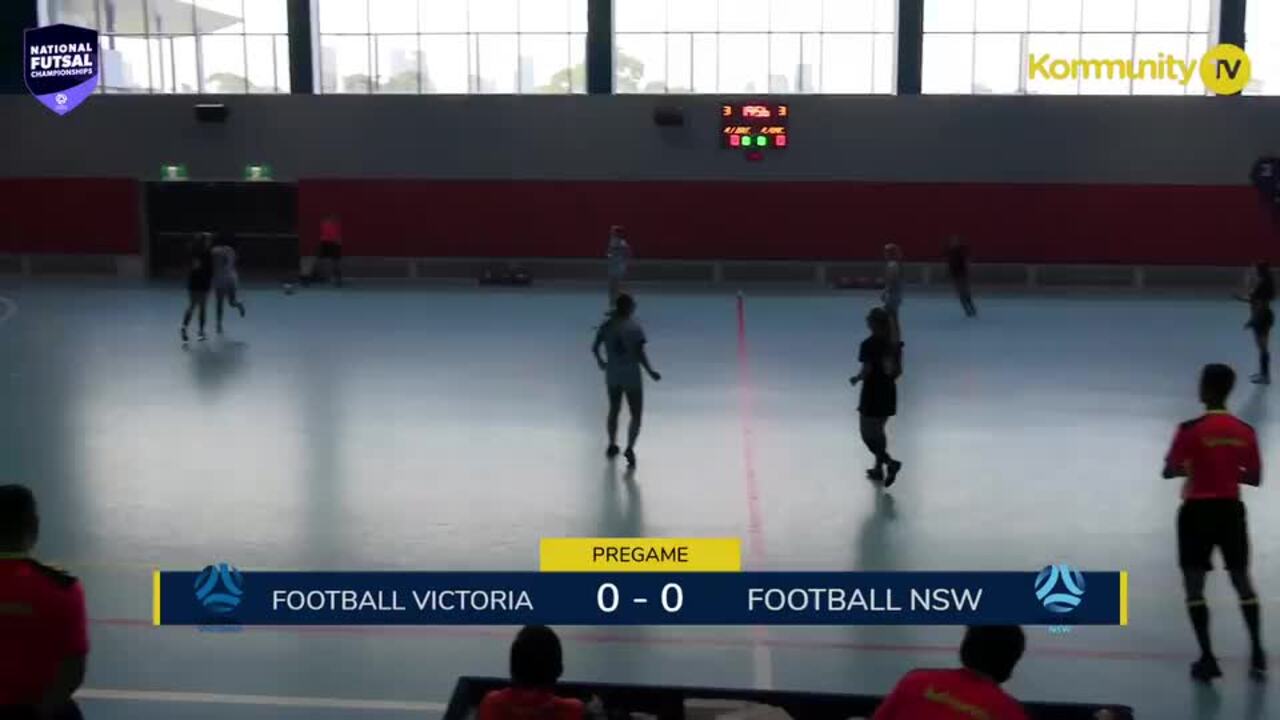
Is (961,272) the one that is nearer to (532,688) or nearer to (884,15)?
(884,15)

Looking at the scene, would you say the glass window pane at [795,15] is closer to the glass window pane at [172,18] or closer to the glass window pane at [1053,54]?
the glass window pane at [1053,54]

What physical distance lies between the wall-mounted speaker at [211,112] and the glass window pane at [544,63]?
831 cm

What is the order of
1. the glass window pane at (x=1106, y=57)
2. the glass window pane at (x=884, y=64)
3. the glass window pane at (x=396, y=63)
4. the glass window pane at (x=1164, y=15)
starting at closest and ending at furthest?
1. the glass window pane at (x=1164, y=15)
2. the glass window pane at (x=1106, y=57)
3. the glass window pane at (x=884, y=64)
4. the glass window pane at (x=396, y=63)

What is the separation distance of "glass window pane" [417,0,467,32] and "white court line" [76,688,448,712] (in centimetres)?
3009

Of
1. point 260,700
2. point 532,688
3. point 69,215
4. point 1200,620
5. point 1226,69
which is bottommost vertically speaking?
point 260,700

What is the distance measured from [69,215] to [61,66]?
4205 millimetres

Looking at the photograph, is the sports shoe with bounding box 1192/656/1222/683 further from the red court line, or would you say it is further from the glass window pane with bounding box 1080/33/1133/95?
the glass window pane with bounding box 1080/33/1133/95

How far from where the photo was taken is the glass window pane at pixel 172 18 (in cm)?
3600

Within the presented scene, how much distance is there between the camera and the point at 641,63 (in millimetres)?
35781

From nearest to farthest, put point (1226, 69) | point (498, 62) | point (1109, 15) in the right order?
point (1226, 69), point (1109, 15), point (498, 62)

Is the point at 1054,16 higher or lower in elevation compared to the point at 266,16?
lower

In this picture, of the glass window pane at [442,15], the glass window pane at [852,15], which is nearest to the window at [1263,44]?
the glass window pane at [852,15]

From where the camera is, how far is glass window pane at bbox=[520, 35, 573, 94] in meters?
35.8

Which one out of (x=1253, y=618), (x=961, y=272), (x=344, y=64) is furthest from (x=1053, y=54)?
(x=1253, y=618)
